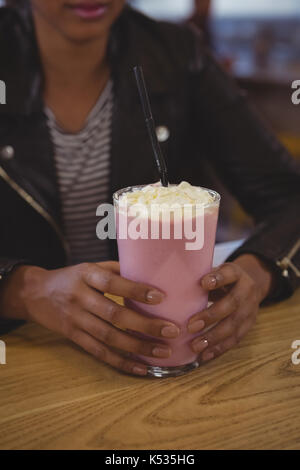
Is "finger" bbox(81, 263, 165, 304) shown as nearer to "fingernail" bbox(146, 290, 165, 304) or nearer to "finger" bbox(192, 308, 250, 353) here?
"fingernail" bbox(146, 290, 165, 304)

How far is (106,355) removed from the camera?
888mm

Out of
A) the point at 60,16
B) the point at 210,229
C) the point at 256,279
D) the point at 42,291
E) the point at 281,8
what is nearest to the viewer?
the point at 210,229

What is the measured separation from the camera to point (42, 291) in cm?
99

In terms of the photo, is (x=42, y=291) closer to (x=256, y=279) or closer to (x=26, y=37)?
(x=256, y=279)

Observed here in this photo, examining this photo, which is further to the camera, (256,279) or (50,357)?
(256,279)

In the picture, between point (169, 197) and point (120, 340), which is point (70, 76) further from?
point (120, 340)

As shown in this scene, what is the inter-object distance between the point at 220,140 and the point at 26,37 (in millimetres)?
758

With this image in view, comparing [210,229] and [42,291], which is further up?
[210,229]

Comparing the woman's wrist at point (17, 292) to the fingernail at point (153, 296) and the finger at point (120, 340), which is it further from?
the fingernail at point (153, 296)

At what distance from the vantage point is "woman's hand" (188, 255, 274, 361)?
89 cm

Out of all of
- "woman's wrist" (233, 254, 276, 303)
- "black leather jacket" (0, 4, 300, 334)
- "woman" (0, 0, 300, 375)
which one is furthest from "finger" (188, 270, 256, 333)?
"black leather jacket" (0, 4, 300, 334)

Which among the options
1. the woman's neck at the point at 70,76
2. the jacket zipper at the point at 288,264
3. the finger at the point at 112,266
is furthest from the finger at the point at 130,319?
the woman's neck at the point at 70,76

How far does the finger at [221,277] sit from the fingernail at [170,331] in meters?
0.09
